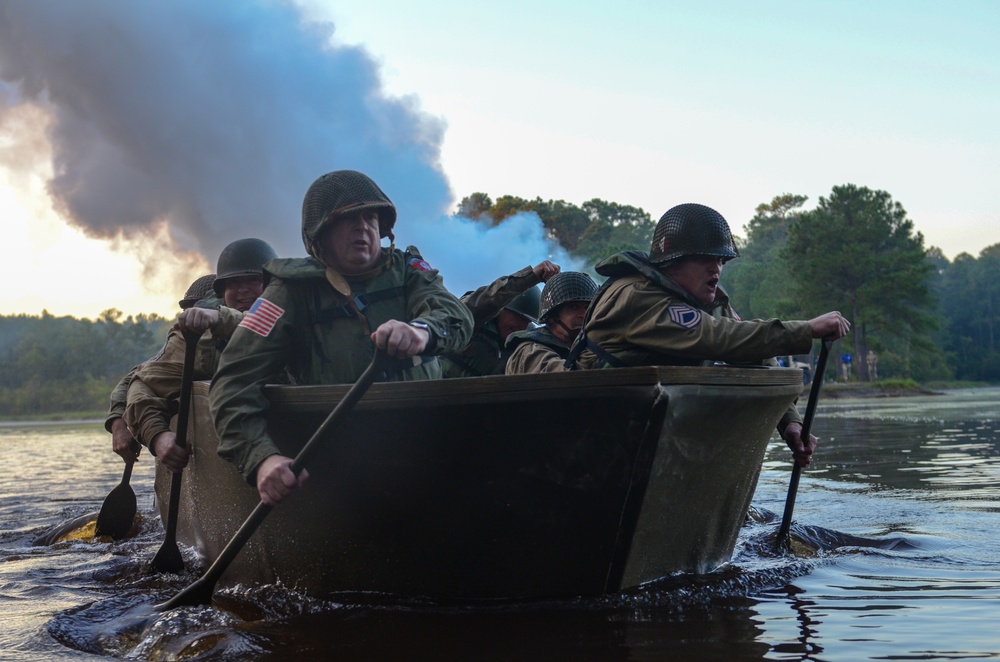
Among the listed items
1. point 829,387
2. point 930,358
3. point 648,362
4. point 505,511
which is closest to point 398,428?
point 505,511

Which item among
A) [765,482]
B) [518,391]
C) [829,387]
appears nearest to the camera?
[518,391]

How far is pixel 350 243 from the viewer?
4.70 meters

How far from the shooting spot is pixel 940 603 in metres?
4.12

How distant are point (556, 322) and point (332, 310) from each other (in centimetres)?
225

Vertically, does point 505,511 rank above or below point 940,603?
above

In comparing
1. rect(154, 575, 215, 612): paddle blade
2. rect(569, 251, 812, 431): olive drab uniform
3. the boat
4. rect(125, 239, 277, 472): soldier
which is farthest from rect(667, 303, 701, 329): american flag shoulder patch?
rect(125, 239, 277, 472): soldier

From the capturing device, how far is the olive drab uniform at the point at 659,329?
14.1 feet

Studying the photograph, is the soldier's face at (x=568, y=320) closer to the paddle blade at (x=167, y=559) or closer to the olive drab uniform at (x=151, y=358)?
the olive drab uniform at (x=151, y=358)

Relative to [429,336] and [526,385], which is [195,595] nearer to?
[429,336]

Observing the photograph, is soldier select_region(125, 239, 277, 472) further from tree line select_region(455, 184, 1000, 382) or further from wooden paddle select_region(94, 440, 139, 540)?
tree line select_region(455, 184, 1000, 382)

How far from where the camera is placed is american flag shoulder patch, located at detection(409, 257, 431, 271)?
16.2ft

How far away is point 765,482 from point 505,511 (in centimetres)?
682

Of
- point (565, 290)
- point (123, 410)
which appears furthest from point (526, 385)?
point (123, 410)

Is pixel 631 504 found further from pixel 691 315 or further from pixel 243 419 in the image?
pixel 243 419
